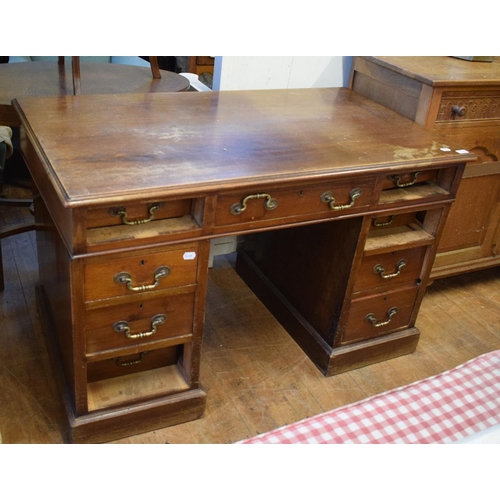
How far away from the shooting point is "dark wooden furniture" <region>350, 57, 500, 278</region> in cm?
212

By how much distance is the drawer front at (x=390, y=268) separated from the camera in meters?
2.04

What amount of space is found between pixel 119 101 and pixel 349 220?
86 cm

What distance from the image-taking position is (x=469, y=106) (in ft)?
7.24

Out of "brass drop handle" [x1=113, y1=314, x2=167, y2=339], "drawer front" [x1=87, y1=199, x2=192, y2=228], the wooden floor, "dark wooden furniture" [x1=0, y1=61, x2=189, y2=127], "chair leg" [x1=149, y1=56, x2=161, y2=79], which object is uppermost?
"chair leg" [x1=149, y1=56, x2=161, y2=79]

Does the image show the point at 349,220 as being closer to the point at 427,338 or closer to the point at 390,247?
the point at 390,247

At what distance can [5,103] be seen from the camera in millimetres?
2072

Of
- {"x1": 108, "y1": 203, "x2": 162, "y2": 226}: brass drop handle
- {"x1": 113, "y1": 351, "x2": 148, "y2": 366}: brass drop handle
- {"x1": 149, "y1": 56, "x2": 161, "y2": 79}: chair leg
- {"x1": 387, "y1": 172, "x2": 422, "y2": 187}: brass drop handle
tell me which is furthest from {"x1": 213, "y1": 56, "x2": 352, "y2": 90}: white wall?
{"x1": 113, "y1": 351, "x2": 148, "y2": 366}: brass drop handle

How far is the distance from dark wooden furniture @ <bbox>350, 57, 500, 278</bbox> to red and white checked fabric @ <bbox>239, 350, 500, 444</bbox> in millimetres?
995

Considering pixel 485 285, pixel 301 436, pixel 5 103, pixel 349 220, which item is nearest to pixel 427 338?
pixel 485 285

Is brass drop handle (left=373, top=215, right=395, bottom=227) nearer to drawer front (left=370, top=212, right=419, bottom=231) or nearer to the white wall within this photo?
drawer front (left=370, top=212, right=419, bottom=231)

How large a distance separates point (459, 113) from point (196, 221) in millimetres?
1145

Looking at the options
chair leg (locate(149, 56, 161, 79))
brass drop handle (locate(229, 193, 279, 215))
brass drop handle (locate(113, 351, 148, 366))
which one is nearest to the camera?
brass drop handle (locate(229, 193, 279, 215))

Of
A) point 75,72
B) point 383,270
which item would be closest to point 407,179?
point 383,270

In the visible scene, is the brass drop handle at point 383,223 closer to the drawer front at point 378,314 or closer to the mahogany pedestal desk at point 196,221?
the mahogany pedestal desk at point 196,221
